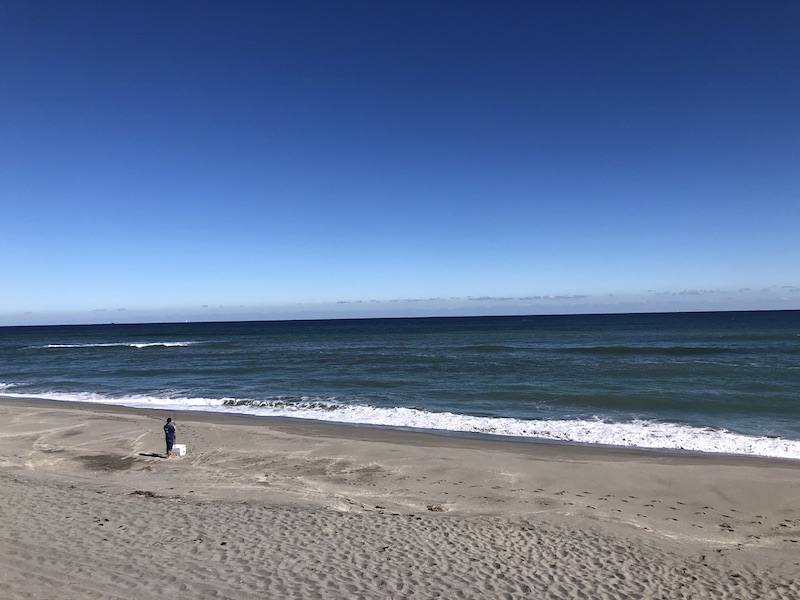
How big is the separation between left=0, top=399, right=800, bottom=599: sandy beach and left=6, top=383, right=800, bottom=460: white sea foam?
1320 millimetres

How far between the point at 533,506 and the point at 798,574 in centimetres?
409

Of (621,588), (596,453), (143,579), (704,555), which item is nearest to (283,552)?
(143,579)

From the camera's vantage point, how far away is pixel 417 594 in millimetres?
5898

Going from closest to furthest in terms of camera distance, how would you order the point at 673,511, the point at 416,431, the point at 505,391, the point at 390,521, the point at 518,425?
1. the point at 390,521
2. the point at 673,511
3. the point at 416,431
4. the point at 518,425
5. the point at 505,391

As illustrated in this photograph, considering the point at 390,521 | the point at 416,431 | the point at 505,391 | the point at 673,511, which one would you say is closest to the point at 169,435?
the point at 390,521

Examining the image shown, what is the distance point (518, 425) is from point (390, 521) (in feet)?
31.5

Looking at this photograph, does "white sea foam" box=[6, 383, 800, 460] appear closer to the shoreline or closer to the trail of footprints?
the shoreline

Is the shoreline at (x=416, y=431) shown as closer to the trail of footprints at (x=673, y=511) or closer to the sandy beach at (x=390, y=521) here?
the sandy beach at (x=390, y=521)

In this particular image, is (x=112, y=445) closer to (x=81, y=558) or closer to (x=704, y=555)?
(x=81, y=558)

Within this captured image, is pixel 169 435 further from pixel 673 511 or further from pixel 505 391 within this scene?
pixel 505 391

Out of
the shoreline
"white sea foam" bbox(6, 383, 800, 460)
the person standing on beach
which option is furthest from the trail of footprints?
the person standing on beach

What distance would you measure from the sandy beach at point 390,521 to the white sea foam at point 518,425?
1320 mm

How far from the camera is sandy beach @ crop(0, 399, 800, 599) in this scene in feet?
20.3

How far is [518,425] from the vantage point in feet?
55.5
